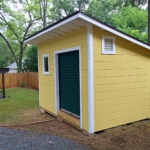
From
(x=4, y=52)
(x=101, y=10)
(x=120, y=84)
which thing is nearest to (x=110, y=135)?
(x=120, y=84)

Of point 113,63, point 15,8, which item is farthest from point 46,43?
point 15,8

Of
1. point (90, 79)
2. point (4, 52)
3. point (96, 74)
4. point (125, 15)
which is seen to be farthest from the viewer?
point (4, 52)

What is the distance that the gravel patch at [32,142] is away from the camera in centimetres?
331

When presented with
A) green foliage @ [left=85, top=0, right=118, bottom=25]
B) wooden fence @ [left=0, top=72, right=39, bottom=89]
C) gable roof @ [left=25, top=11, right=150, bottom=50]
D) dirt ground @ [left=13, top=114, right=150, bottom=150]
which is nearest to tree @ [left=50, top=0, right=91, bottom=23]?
green foliage @ [left=85, top=0, right=118, bottom=25]

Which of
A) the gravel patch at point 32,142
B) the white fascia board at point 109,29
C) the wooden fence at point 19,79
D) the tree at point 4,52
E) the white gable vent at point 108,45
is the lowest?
the gravel patch at point 32,142

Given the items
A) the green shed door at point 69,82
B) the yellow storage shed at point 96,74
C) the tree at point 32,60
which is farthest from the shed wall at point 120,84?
the tree at point 32,60

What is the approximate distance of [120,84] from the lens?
13.9ft

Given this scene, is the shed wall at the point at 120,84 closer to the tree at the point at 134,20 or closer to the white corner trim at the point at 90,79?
the white corner trim at the point at 90,79

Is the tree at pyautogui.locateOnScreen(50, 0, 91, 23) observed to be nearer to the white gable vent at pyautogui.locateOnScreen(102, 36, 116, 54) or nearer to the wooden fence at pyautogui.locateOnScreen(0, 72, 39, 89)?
the wooden fence at pyautogui.locateOnScreen(0, 72, 39, 89)

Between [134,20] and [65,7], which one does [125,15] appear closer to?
[134,20]

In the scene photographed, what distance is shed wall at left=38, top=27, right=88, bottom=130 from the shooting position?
3852 millimetres

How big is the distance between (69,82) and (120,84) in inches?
57.7

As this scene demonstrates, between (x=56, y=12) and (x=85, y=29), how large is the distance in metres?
18.5

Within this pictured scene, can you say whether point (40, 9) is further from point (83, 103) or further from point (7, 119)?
point (83, 103)
